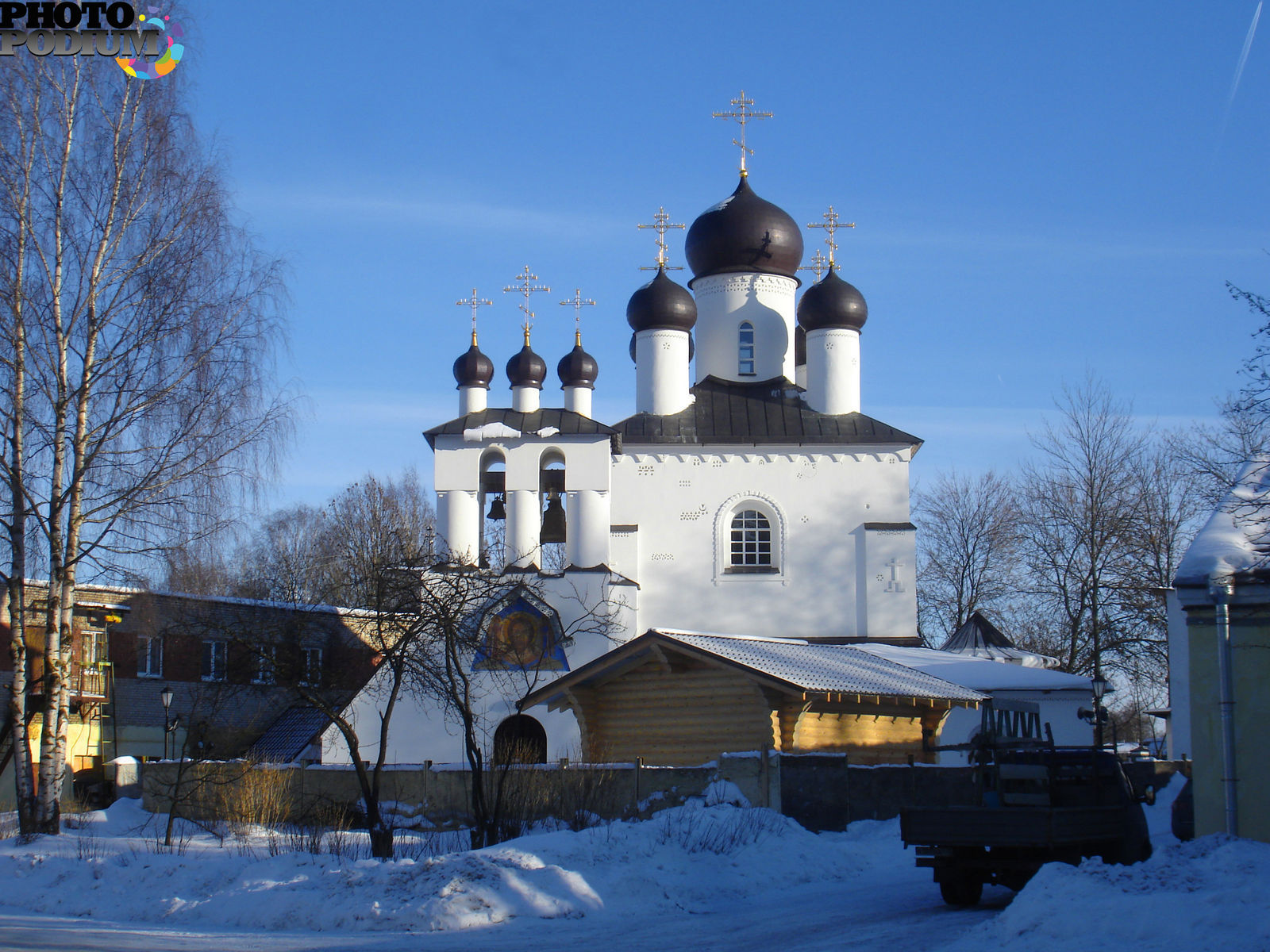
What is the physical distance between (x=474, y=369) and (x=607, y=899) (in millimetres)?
20233

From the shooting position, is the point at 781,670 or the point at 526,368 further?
the point at 526,368

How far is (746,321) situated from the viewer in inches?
1264

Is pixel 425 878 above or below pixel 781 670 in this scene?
below

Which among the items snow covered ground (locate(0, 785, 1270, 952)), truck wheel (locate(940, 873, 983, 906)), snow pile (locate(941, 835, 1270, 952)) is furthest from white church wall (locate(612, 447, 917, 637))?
snow pile (locate(941, 835, 1270, 952))

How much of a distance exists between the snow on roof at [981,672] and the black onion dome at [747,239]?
934cm

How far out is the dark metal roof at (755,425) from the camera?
97.4 feet

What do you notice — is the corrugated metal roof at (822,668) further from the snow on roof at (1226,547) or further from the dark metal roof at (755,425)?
the dark metal roof at (755,425)

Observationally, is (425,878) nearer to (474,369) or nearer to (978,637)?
(474,369)

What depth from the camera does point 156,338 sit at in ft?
48.8

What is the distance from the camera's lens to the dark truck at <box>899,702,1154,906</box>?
34.4 feet

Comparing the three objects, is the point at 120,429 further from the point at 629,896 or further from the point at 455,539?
the point at 455,539

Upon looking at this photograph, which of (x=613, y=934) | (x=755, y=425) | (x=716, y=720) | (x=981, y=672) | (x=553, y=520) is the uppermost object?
(x=755, y=425)

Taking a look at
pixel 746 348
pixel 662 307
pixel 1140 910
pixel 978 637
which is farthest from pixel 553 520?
pixel 1140 910

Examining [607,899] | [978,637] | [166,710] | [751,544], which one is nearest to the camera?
[607,899]
